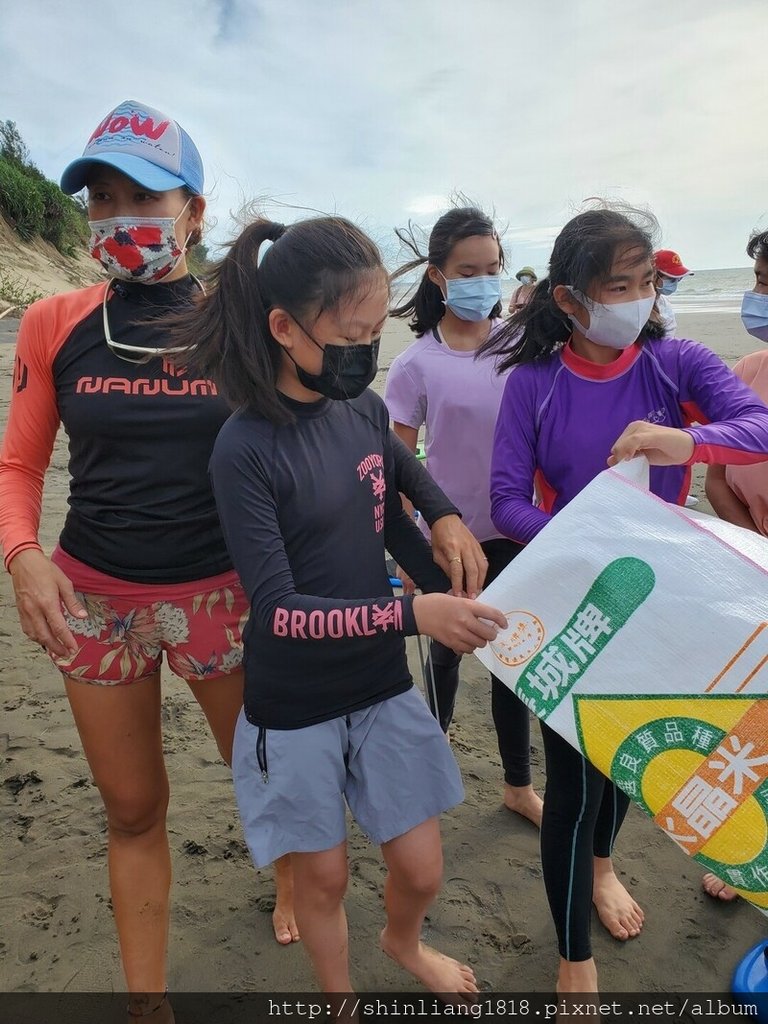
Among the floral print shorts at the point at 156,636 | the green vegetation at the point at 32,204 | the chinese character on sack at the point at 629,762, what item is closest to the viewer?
the chinese character on sack at the point at 629,762

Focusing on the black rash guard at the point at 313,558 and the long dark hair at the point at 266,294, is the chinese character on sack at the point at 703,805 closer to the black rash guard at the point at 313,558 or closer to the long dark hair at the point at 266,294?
the black rash guard at the point at 313,558

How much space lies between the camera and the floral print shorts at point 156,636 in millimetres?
1822

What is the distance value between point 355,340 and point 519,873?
1.92m

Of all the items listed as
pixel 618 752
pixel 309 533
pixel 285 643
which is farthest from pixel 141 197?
pixel 618 752

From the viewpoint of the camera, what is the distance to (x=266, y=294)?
170 centimetres

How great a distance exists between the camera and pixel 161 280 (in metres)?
1.92

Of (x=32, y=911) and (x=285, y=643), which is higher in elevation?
(x=285, y=643)

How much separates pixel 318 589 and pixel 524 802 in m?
1.56

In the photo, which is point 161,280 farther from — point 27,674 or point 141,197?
point 27,674

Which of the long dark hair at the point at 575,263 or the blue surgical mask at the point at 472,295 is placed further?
the blue surgical mask at the point at 472,295

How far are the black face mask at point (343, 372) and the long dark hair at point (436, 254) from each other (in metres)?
1.06

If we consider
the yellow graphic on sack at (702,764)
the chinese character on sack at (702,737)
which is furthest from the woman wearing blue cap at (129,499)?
the chinese character on sack at (702,737)

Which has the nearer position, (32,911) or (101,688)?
(101,688)

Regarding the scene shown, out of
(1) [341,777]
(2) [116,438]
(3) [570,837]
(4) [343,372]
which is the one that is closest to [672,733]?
(3) [570,837]
